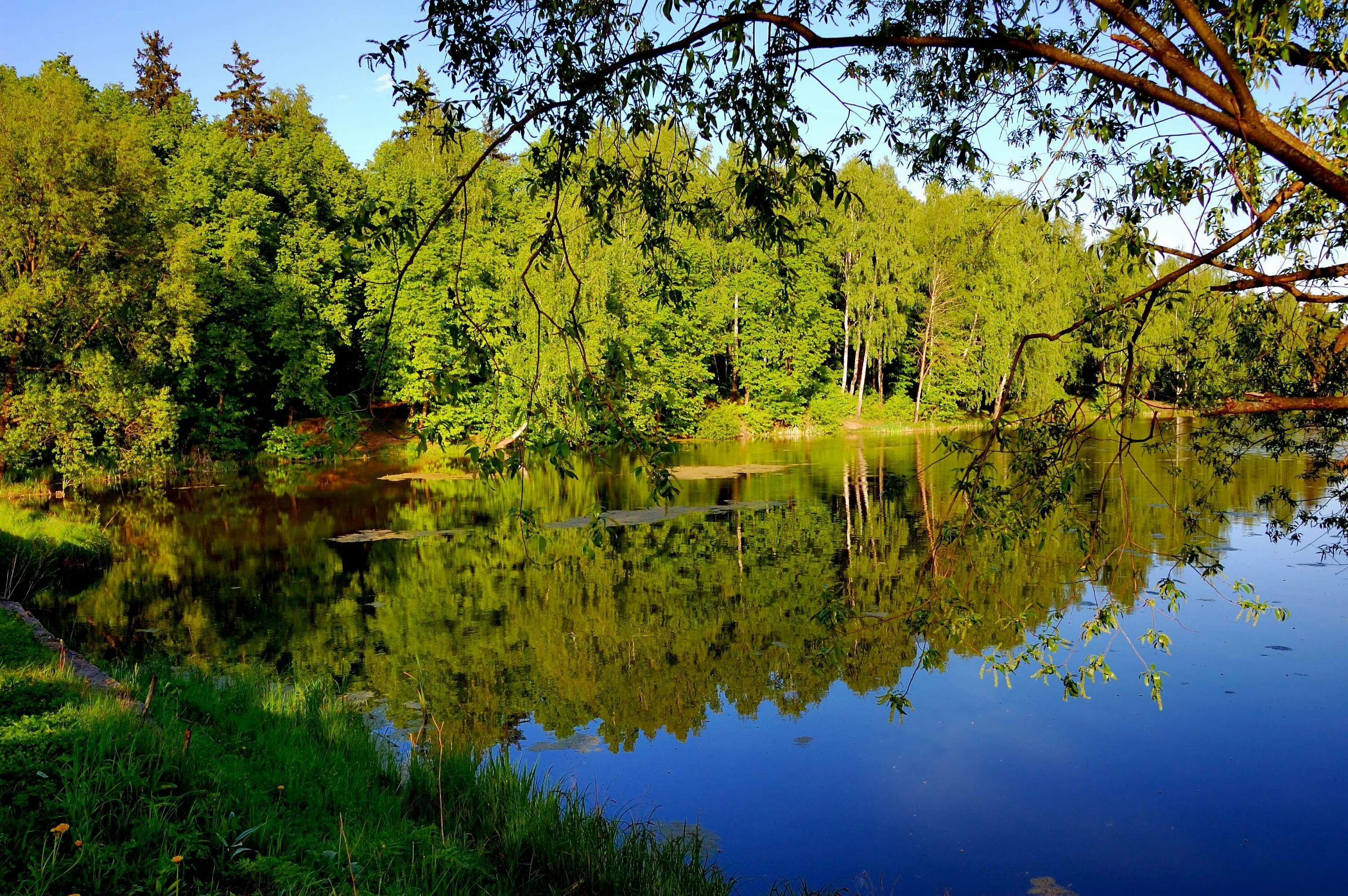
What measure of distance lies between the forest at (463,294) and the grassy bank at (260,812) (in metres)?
1.79

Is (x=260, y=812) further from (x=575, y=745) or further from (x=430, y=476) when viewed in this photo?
(x=430, y=476)

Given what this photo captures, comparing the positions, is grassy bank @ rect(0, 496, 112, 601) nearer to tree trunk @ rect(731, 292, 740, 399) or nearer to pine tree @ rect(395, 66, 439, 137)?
pine tree @ rect(395, 66, 439, 137)


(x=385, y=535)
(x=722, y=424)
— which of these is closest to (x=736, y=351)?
(x=722, y=424)

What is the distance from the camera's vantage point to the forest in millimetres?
5094

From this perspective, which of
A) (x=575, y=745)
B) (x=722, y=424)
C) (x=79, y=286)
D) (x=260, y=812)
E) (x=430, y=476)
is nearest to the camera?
(x=260, y=812)

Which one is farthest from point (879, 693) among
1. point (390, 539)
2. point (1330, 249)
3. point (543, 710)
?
point (390, 539)

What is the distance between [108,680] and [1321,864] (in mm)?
8424

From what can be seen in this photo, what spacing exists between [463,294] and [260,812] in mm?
27809

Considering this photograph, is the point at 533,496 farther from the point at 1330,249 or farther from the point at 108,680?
the point at 1330,249

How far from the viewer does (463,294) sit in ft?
102

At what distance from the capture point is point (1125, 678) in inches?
380

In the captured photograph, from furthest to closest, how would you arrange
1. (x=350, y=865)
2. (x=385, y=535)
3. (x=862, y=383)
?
1. (x=862, y=383)
2. (x=385, y=535)
3. (x=350, y=865)

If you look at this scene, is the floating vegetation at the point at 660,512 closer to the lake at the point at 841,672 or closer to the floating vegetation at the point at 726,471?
the lake at the point at 841,672

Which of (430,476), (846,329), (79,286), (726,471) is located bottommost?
(430,476)
